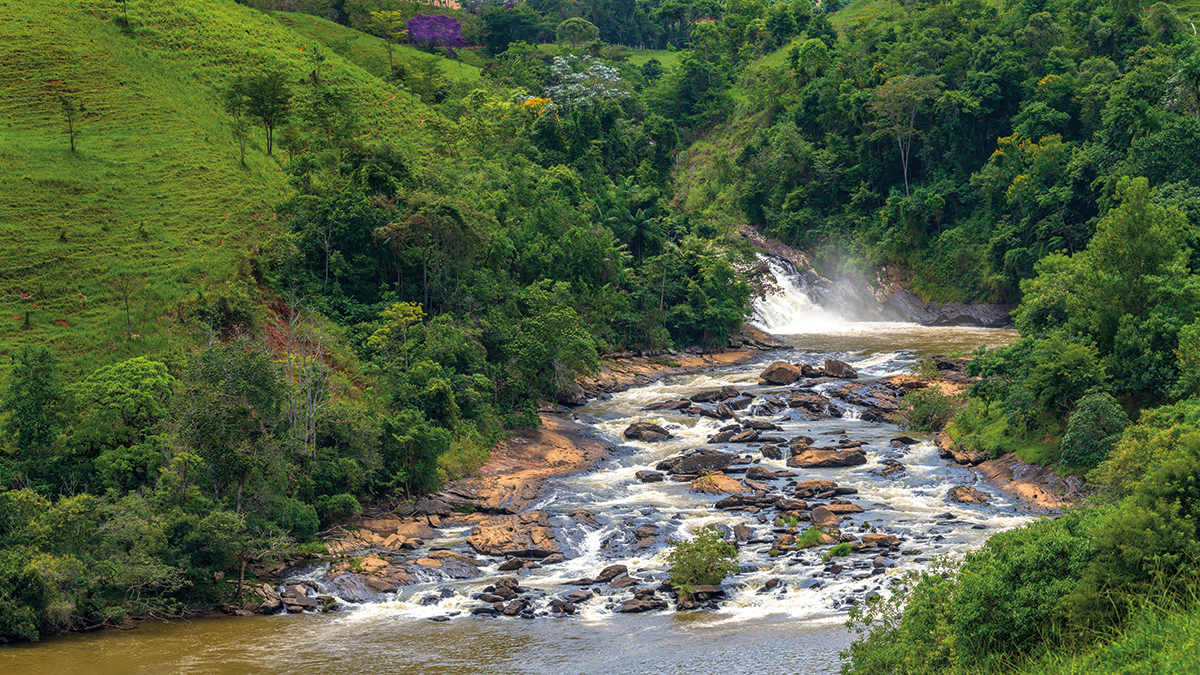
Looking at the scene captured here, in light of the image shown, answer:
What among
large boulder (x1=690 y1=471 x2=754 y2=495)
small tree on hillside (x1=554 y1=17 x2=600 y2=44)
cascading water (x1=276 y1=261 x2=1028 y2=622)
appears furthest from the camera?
small tree on hillside (x1=554 y1=17 x2=600 y2=44)

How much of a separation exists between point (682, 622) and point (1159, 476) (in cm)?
1105

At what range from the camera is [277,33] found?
68438 millimetres

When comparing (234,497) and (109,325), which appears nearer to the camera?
(234,497)

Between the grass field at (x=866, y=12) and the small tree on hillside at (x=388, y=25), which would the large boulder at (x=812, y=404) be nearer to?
the small tree on hillside at (x=388, y=25)

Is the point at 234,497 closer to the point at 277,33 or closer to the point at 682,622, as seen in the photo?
the point at 682,622

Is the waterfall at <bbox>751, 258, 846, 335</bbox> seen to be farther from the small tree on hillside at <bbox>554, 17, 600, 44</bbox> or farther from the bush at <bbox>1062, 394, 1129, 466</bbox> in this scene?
the small tree on hillside at <bbox>554, 17, 600, 44</bbox>

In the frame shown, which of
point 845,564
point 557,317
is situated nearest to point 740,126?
point 557,317

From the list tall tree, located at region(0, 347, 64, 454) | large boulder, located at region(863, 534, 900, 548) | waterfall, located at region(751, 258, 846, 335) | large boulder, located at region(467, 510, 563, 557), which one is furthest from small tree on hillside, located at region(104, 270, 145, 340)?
waterfall, located at region(751, 258, 846, 335)

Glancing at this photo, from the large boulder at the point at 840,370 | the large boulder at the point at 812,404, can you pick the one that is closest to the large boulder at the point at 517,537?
the large boulder at the point at 812,404

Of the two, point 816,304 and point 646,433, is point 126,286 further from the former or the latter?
point 816,304

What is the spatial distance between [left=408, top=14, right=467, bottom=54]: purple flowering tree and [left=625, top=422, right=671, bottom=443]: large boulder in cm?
6162

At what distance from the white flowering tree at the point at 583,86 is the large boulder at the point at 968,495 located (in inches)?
1671

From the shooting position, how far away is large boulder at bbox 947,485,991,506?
93.6ft

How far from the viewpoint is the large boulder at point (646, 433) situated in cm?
3759
